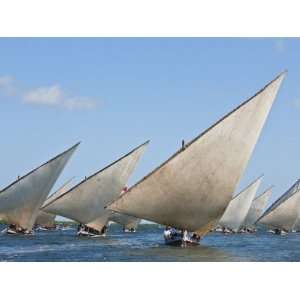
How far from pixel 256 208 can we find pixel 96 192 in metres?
→ 46.9

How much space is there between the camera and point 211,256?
35.4 metres

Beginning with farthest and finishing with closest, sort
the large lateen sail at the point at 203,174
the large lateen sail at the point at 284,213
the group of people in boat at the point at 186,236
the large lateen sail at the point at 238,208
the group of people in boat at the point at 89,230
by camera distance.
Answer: the large lateen sail at the point at 238,208, the large lateen sail at the point at 284,213, the group of people in boat at the point at 89,230, the group of people in boat at the point at 186,236, the large lateen sail at the point at 203,174

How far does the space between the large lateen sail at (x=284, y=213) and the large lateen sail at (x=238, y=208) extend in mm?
Result: 6326

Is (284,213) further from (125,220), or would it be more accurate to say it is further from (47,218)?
(47,218)

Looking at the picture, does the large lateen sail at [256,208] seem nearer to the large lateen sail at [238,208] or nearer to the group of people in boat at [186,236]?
the large lateen sail at [238,208]

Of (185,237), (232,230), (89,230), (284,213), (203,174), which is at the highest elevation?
(203,174)

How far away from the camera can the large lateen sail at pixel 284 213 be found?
3093 inches

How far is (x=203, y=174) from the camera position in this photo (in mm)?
37781

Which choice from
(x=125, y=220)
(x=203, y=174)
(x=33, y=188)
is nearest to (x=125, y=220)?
(x=125, y=220)

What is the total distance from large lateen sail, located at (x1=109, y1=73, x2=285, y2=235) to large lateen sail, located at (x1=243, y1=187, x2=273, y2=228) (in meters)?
61.9

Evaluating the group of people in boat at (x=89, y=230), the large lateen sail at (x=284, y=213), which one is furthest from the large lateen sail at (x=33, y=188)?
the large lateen sail at (x=284, y=213)

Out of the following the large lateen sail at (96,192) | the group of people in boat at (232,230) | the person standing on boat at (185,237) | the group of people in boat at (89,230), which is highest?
the large lateen sail at (96,192)

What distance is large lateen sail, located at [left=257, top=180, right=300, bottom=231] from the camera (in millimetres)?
78562

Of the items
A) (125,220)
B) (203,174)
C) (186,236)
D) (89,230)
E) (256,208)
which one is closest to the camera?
(203,174)
